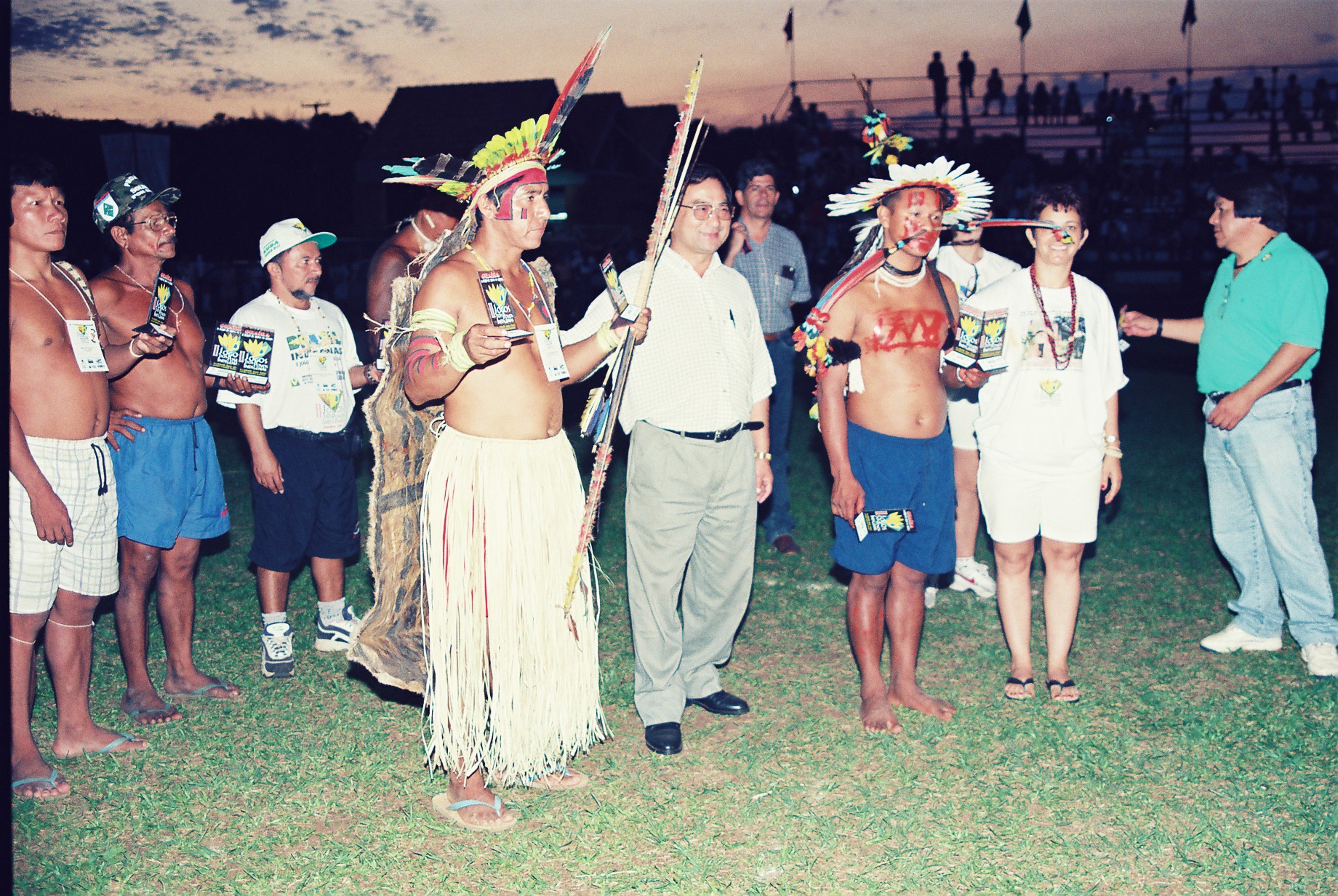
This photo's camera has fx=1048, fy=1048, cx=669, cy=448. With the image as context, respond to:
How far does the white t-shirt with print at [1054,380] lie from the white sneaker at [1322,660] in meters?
1.41

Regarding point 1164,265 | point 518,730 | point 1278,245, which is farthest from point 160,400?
point 1164,265

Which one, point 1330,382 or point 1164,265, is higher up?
point 1164,265

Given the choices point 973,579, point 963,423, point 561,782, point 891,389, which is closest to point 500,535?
point 561,782

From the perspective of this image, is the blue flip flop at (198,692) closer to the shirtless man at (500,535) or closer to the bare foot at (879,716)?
the shirtless man at (500,535)

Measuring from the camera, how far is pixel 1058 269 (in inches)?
170

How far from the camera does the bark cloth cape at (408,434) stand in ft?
11.2

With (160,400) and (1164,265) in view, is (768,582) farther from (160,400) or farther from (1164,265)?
(1164,265)

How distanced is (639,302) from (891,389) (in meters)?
1.24

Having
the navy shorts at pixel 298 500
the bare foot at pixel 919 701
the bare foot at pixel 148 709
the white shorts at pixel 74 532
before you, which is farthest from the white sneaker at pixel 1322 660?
the white shorts at pixel 74 532

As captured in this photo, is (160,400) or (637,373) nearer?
(637,373)

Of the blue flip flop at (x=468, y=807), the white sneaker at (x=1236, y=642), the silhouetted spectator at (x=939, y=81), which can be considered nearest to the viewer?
the blue flip flop at (x=468, y=807)

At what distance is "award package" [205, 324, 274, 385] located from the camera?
4.35 metres

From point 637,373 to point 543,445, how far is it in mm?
634

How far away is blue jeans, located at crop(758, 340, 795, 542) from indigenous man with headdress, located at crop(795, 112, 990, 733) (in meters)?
2.34
